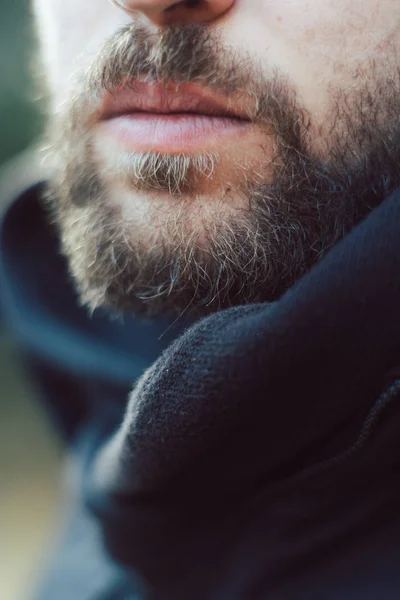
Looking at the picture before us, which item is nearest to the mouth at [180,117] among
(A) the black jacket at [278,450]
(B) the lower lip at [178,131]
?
(B) the lower lip at [178,131]

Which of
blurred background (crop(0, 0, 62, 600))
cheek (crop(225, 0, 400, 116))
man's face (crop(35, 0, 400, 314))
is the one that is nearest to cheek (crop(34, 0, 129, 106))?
man's face (crop(35, 0, 400, 314))

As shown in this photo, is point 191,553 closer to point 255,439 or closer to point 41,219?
point 255,439

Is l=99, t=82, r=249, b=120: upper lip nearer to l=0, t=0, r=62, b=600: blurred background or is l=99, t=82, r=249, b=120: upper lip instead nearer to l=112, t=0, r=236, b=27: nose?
l=112, t=0, r=236, b=27: nose

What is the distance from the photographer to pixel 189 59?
55 centimetres

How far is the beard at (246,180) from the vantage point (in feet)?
1.84

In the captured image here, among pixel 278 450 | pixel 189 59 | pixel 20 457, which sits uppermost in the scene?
pixel 189 59

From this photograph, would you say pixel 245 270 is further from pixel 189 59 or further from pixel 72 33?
pixel 72 33

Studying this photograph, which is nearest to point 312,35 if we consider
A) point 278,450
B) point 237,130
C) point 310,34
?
point 310,34

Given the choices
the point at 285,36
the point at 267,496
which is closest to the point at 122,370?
the point at 267,496

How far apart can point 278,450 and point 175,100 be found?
0.35 meters

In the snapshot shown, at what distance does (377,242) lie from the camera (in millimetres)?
429

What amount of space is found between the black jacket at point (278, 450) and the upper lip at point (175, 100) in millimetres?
210

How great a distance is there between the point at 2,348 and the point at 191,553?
876mm

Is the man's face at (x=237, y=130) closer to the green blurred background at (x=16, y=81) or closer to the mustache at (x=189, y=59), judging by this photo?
the mustache at (x=189, y=59)
